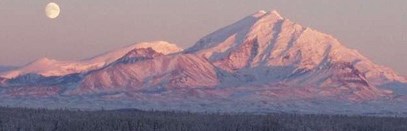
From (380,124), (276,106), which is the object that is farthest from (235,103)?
(380,124)

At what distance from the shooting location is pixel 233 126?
152 ft

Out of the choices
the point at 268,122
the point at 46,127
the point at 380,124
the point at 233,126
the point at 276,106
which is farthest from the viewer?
the point at 276,106

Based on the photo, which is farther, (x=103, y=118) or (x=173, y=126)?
(x=103, y=118)

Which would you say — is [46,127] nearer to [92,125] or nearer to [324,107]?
[92,125]

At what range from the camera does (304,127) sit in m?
49.3

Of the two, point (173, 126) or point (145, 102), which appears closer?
point (173, 126)

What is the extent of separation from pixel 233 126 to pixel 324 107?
149 m

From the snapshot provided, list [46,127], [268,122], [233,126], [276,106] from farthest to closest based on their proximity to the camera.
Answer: [276,106] → [268,122] → [233,126] → [46,127]

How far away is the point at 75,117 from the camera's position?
48531 millimetres

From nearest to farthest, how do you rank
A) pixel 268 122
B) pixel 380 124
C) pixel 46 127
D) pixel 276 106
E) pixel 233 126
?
pixel 46 127 → pixel 233 126 → pixel 268 122 → pixel 380 124 → pixel 276 106

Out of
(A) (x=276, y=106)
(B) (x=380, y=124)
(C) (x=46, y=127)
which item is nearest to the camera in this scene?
(C) (x=46, y=127)

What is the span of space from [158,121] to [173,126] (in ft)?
11.0

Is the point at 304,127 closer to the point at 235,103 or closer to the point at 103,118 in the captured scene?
the point at 103,118

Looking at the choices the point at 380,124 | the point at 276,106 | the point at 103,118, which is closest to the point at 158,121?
the point at 103,118
